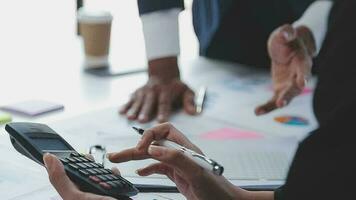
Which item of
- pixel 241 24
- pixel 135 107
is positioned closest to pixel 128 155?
pixel 135 107

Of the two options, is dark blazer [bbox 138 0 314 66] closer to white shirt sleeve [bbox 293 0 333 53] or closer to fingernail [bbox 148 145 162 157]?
white shirt sleeve [bbox 293 0 333 53]

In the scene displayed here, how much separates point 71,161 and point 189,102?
0.53 metres

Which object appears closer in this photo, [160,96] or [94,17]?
[160,96]

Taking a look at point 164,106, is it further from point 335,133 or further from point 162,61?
point 335,133

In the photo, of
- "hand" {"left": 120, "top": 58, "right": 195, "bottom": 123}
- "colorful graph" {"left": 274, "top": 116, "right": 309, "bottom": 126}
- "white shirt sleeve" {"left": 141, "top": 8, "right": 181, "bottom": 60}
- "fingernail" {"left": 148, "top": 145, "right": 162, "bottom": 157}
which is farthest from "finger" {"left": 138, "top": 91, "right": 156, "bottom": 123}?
"fingernail" {"left": 148, "top": 145, "right": 162, "bottom": 157}

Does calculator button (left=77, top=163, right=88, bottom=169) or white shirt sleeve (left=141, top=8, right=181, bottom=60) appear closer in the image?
calculator button (left=77, top=163, right=88, bottom=169)

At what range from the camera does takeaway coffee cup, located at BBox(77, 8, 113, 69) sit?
1.36 metres

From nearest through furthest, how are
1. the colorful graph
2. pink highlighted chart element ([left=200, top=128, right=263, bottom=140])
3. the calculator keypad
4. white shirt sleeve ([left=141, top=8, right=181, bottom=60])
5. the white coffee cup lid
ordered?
the calculator keypad, pink highlighted chart element ([left=200, top=128, right=263, bottom=140]), the colorful graph, white shirt sleeve ([left=141, top=8, right=181, bottom=60]), the white coffee cup lid

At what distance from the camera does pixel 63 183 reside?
0.61m

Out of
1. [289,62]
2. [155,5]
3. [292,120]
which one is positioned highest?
[155,5]

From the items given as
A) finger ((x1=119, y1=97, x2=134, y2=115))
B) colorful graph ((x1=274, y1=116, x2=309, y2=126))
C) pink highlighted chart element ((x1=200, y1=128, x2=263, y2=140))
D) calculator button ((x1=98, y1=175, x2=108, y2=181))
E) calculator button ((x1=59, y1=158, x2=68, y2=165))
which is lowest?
colorful graph ((x1=274, y1=116, x2=309, y2=126))

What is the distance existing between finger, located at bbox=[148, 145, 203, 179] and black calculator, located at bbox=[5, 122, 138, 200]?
0.06 meters

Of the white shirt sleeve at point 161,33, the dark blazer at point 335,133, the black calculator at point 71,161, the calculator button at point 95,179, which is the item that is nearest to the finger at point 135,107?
the white shirt sleeve at point 161,33

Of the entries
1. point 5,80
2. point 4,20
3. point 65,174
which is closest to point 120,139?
point 65,174
